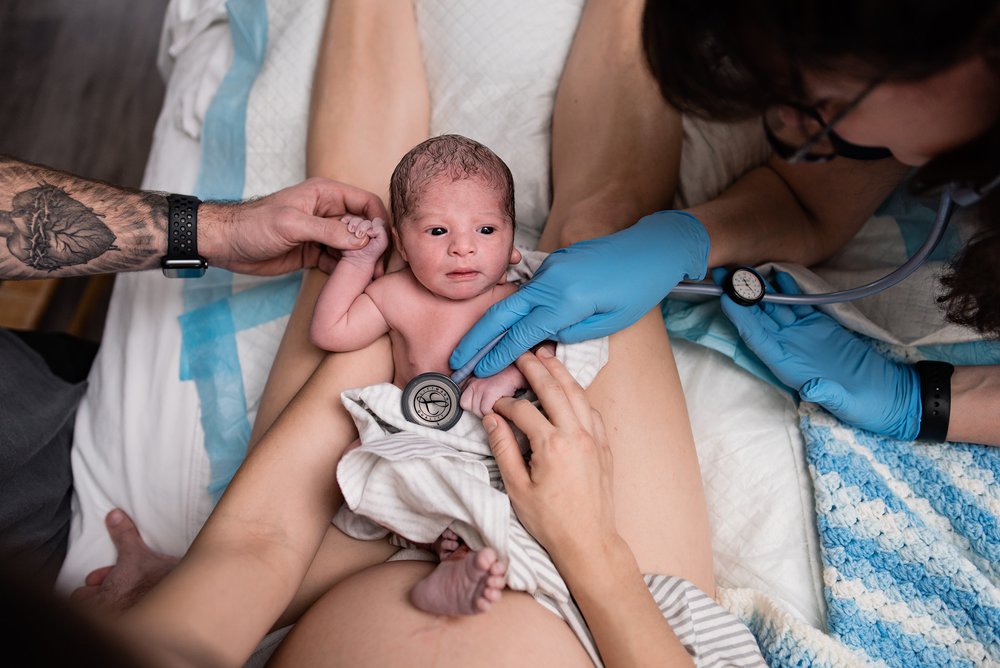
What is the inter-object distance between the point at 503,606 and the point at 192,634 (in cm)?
43

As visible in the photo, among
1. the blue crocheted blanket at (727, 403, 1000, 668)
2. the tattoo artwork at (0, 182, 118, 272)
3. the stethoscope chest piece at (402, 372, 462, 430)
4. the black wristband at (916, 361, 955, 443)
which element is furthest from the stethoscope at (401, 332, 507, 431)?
the black wristband at (916, 361, 955, 443)

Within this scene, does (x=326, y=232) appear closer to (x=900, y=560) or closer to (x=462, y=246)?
(x=462, y=246)

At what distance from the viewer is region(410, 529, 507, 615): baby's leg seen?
3.28ft

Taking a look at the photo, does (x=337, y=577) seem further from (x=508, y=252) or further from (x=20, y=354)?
(x=20, y=354)

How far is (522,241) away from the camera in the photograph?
71.6 inches

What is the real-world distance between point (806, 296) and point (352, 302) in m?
0.84

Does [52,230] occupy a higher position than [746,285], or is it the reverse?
[746,285]

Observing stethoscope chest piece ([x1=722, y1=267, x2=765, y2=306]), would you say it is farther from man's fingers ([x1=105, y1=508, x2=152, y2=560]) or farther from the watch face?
man's fingers ([x1=105, y1=508, x2=152, y2=560])

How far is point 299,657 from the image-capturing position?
3.56 ft

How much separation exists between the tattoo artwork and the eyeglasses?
1.21 meters

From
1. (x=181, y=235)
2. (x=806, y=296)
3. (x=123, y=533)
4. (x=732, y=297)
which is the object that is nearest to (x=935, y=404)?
(x=806, y=296)

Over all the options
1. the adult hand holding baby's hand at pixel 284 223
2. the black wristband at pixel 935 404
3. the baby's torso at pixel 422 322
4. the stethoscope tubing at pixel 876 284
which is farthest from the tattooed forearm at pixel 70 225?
the black wristband at pixel 935 404

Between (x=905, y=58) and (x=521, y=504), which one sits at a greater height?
(x=905, y=58)

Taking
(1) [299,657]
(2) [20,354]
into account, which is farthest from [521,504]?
(2) [20,354]
